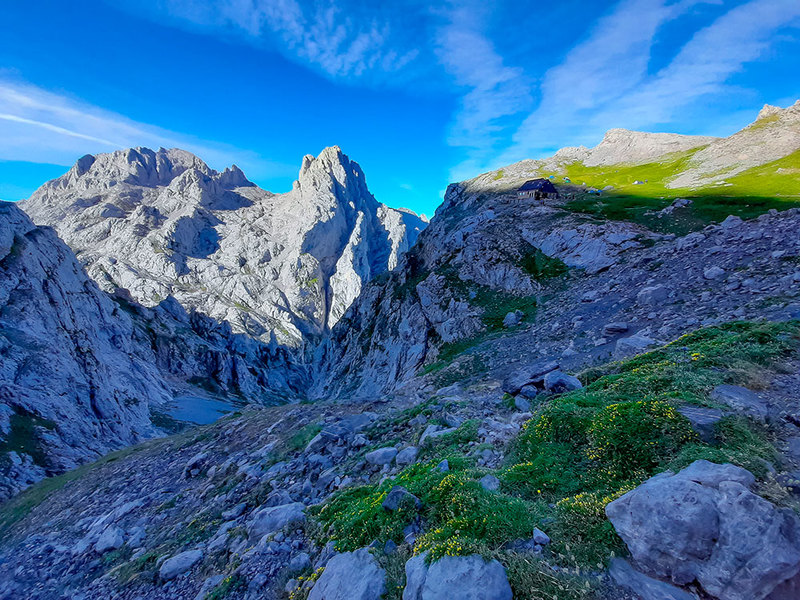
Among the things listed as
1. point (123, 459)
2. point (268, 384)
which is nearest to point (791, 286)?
point (123, 459)

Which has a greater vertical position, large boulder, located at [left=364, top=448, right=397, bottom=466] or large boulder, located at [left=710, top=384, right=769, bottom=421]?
large boulder, located at [left=364, top=448, right=397, bottom=466]

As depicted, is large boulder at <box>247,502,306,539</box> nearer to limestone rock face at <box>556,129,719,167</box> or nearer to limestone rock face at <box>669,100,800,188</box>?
limestone rock face at <box>669,100,800,188</box>

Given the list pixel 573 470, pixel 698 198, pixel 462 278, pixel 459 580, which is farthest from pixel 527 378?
pixel 698 198

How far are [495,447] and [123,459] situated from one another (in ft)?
91.9

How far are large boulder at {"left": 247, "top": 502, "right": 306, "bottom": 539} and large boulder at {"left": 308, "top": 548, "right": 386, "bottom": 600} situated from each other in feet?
9.86

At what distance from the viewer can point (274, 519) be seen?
32.8 ft

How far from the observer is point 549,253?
43594mm

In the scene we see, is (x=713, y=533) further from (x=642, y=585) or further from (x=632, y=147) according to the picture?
(x=632, y=147)

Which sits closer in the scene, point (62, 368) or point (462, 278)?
point (462, 278)

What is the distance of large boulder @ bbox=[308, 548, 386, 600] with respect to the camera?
20.0 ft

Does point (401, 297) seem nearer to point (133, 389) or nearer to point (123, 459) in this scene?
point (123, 459)

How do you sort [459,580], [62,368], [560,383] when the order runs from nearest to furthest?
[459,580]
[560,383]
[62,368]

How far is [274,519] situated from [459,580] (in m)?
6.92

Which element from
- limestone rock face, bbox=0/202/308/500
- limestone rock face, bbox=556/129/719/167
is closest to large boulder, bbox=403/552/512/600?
limestone rock face, bbox=0/202/308/500
